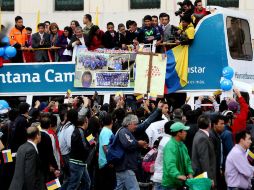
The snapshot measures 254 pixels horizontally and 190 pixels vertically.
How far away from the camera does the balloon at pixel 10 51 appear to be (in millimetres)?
26078

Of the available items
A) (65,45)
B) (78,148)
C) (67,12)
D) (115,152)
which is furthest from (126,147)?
(67,12)

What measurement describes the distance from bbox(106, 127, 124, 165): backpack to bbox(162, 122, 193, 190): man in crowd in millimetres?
1986

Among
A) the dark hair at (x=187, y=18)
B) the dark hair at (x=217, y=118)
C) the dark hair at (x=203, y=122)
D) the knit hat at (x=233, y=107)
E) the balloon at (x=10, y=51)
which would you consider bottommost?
the knit hat at (x=233, y=107)

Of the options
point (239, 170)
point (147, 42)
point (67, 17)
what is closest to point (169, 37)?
point (147, 42)

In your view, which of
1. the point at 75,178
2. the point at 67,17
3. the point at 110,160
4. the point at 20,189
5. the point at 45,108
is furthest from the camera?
the point at 67,17

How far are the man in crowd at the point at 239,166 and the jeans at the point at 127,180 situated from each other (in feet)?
5.91

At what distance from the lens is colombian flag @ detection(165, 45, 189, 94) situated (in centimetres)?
2467

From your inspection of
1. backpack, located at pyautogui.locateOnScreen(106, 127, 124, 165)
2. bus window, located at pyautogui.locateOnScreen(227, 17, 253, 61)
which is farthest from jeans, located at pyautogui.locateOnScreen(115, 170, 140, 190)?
bus window, located at pyautogui.locateOnScreen(227, 17, 253, 61)

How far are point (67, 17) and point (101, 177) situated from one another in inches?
646

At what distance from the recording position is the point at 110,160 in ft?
61.8

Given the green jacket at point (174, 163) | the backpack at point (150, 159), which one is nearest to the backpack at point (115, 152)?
the backpack at point (150, 159)

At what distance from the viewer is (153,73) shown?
979 inches

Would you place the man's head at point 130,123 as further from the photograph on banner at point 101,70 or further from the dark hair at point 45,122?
the photograph on banner at point 101,70

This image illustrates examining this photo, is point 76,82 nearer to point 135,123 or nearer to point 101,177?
point 101,177
